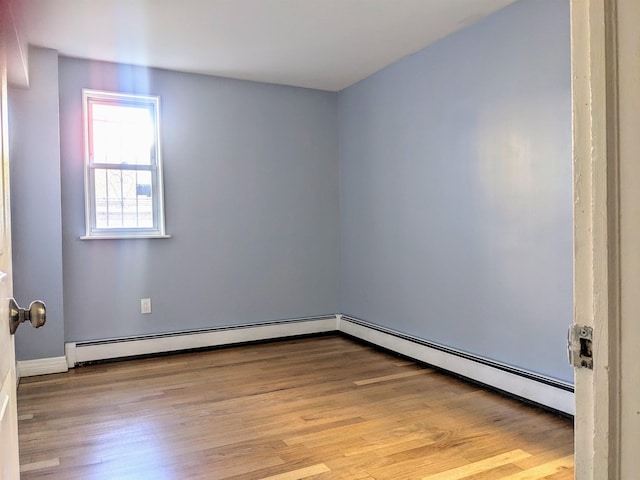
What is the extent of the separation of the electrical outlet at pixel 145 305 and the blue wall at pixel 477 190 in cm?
181

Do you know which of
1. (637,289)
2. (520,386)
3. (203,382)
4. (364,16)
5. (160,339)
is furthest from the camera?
(160,339)

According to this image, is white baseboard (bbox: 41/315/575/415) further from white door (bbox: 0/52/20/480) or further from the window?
white door (bbox: 0/52/20/480)

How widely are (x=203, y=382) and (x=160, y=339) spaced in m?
0.89

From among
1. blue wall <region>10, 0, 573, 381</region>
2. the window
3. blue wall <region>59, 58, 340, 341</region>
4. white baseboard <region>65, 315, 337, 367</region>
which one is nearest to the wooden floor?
white baseboard <region>65, 315, 337, 367</region>

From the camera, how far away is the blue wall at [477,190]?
2539 mm

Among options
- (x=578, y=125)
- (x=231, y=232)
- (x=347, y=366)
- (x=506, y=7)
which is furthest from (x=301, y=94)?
(x=578, y=125)

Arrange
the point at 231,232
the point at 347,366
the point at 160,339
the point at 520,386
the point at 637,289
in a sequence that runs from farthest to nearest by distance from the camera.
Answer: the point at 231,232
the point at 160,339
the point at 347,366
the point at 520,386
the point at 637,289

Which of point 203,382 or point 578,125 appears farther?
point 203,382

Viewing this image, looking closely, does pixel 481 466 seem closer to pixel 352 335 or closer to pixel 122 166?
pixel 352 335

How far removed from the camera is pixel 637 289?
19.8 inches

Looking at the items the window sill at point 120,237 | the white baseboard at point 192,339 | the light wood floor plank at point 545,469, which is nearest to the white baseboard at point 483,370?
the light wood floor plank at point 545,469

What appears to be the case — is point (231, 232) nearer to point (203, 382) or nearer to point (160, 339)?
point (160, 339)

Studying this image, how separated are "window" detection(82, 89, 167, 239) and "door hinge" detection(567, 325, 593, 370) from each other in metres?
3.60

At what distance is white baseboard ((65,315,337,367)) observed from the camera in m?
3.57
